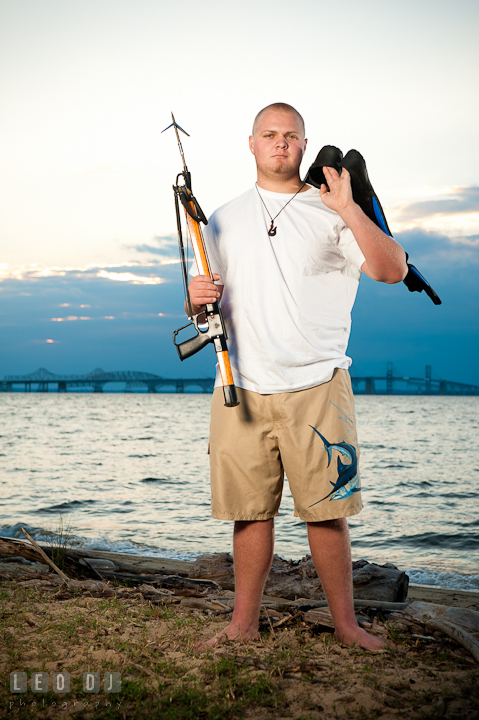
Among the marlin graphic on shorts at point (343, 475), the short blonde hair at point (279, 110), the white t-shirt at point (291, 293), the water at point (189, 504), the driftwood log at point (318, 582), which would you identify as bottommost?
the water at point (189, 504)

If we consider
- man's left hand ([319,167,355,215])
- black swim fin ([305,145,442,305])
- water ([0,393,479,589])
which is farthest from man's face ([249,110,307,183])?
water ([0,393,479,589])

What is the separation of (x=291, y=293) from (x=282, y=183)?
621 millimetres

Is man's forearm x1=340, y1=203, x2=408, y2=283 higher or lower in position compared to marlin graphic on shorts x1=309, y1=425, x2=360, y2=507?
higher

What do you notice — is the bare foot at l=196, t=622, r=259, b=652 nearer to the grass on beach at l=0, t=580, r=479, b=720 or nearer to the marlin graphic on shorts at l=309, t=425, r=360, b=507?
the grass on beach at l=0, t=580, r=479, b=720

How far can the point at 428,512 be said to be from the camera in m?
12.5

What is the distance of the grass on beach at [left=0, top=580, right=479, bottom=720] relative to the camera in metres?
2.24

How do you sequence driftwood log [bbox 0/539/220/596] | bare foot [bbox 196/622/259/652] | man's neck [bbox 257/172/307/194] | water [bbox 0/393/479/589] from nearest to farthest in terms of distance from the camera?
bare foot [bbox 196/622/259/652] → man's neck [bbox 257/172/307/194] → driftwood log [bbox 0/539/220/596] → water [bbox 0/393/479/589]

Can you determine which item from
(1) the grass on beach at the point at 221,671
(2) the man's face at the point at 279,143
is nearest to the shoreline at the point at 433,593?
(1) the grass on beach at the point at 221,671

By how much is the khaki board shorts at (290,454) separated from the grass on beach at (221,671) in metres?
0.67

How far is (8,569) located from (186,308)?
10.3 feet

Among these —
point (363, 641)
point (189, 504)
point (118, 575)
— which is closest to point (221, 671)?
point (363, 641)

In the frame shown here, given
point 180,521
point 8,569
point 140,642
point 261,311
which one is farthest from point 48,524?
point 261,311

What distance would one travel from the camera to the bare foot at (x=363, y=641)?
2812 mm

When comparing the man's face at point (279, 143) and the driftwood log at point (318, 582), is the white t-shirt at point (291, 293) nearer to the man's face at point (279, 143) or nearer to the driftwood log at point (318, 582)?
the man's face at point (279, 143)
